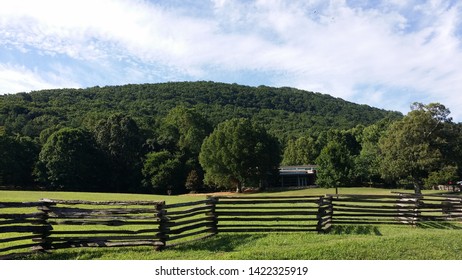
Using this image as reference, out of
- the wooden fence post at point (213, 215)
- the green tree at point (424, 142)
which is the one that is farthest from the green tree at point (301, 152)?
the wooden fence post at point (213, 215)

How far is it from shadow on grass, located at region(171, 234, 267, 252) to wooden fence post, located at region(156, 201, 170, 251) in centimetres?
45

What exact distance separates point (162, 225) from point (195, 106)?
11329 cm

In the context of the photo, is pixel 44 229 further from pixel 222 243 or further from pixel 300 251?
A: pixel 300 251

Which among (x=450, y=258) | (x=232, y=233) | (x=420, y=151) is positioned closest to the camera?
(x=450, y=258)

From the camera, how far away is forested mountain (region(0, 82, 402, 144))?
90.7m

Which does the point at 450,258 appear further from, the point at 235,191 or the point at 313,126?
the point at 313,126

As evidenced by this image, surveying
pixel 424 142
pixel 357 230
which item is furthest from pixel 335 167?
pixel 357 230

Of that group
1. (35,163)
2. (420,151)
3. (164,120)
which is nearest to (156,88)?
A: (164,120)

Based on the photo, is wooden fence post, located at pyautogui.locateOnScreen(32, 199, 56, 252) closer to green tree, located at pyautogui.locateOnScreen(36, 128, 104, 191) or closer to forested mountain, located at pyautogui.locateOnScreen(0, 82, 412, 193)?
forested mountain, located at pyautogui.locateOnScreen(0, 82, 412, 193)

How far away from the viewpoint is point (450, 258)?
32.0 ft

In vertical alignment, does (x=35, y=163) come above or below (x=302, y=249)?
above

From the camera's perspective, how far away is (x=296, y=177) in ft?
254

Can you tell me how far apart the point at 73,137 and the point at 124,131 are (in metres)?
9.19

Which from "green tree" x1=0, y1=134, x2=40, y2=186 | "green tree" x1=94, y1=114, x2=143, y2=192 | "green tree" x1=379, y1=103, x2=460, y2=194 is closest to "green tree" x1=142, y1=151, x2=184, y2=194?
"green tree" x1=94, y1=114, x2=143, y2=192
